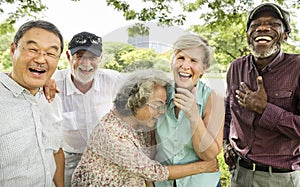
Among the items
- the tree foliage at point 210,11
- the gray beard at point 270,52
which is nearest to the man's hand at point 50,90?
the gray beard at point 270,52

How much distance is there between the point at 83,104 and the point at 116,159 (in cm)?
38

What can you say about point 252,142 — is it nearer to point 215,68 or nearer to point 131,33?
point 215,68

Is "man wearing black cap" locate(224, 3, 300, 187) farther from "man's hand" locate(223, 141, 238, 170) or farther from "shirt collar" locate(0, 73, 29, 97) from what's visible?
"shirt collar" locate(0, 73, 29, 97)

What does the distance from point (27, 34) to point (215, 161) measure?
39.3 inches

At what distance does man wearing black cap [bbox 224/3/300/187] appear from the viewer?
2055 mm

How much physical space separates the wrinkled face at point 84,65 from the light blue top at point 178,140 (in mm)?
410

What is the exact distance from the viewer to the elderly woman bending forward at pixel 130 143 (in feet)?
5.01

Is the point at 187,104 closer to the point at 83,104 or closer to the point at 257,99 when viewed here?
the point at 83,104

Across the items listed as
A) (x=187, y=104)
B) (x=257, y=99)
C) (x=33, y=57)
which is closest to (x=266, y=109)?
(x=257, y=99)

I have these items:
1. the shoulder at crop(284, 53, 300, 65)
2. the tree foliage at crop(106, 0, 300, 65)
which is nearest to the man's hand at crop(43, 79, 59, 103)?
the shoulder at crop(284, 53, 300, 65)

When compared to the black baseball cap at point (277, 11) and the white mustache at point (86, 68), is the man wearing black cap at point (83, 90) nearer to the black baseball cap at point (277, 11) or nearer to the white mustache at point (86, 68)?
the white mustache at point (86, 68)

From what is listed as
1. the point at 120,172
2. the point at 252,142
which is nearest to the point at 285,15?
the point at 252,142

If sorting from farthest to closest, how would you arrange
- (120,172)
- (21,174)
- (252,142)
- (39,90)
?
(252,142) < (39,90) < (120,172) < (21,174)

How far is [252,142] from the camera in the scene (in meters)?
2.14
